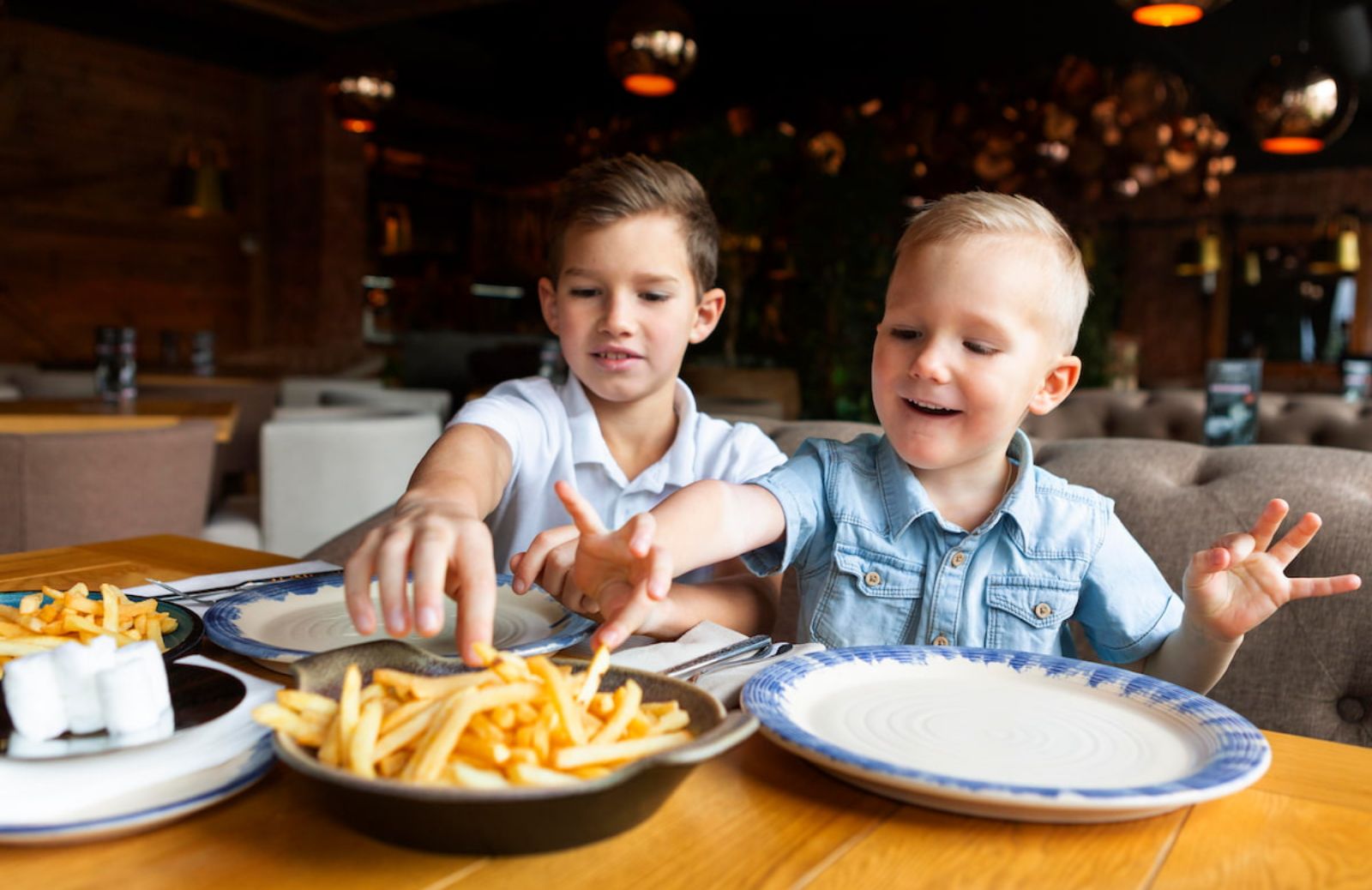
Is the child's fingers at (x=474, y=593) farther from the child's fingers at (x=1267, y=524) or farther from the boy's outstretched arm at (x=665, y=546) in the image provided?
the child's fingers at (x=1267, y=524)

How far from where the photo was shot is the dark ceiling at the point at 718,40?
8688 millimetres

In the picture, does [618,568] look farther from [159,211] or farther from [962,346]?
[159,211]

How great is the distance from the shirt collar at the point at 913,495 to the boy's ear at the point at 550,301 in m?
0.59

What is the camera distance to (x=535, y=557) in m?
0.99

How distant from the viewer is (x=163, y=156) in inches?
383

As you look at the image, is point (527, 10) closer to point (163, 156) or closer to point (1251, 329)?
point (163, 156)

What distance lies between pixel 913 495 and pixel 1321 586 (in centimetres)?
39

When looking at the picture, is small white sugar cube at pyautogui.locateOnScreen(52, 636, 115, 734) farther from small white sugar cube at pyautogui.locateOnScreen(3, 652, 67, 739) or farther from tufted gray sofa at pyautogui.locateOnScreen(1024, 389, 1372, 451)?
tufted gray sofa at pyautogui.locateOnScreen(1024, 389, 1372, 451)

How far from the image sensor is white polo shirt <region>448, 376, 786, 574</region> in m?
1.56

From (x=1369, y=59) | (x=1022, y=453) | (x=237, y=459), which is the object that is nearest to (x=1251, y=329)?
(x=1369, y=59)

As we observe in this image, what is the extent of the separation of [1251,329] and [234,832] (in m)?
16.1

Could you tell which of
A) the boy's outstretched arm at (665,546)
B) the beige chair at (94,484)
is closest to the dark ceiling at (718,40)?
the beige chair at (94,484)

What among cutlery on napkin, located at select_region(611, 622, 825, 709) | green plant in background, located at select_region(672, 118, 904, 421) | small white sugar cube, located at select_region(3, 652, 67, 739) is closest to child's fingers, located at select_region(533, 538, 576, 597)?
cutlery on napkin, located at select_region(611, 622, 825, 709)

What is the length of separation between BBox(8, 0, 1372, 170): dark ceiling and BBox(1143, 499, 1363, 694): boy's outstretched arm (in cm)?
695
